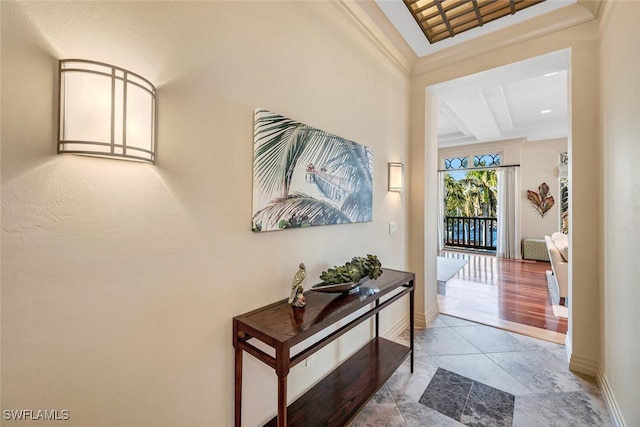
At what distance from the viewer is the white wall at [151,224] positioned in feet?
2.58

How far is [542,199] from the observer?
20.9 feet

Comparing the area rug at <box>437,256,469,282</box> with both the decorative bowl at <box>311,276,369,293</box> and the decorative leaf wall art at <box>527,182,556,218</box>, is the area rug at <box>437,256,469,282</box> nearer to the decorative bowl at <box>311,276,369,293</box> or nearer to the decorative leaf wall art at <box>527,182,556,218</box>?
the decorative leaf wall art at <box>527,182,556,218</box>

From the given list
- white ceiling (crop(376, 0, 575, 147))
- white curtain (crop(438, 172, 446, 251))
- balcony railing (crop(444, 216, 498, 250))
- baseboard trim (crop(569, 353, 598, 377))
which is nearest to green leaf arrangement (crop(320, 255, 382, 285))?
baseboard trim (crop(569, 353, 598, 377))

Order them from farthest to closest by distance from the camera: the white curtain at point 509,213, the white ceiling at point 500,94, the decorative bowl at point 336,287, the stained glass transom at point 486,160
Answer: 1. the stained glass transom at point 486,160
2. the white curtain at point 509,213
3. the white ceiling at point 500,94
4. the decorative bowl at point 336,287

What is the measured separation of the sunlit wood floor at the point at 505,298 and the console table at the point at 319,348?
1649 mm

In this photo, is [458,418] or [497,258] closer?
[458,418]

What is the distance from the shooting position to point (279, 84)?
1542mm

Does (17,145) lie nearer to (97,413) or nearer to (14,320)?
(14,320)

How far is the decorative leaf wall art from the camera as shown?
6312mm

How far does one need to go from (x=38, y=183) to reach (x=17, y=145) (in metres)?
0.11

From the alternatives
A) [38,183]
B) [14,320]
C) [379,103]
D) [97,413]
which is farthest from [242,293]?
[379,103]

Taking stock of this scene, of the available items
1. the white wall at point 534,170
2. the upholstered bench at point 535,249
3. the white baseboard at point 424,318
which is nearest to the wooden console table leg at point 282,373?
the white baseboard at point 424,318

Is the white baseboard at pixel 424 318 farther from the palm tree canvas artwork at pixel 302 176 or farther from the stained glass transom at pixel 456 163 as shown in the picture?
the stained glass transom at pixel 456 163

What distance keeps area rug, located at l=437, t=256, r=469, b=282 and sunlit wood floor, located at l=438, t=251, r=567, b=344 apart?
0.10m
